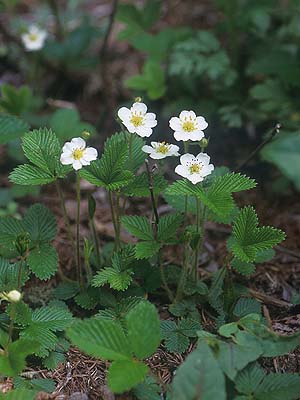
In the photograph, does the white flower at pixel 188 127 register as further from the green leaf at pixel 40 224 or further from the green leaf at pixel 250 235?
the green leaf at pixel 40 224

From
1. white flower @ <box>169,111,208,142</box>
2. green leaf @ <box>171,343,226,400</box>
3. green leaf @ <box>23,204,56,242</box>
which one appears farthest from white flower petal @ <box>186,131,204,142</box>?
green leaf @ <box>171,343,226,400</box>

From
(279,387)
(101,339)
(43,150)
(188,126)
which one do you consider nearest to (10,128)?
(43,150)

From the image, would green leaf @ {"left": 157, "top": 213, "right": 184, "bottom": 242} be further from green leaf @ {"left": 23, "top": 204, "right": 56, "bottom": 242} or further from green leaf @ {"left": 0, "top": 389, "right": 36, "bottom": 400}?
green leaf @ {"left": 0, "top": 389, "right": 36, "bottom": 400}

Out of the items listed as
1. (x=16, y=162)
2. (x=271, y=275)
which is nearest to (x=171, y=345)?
(x=271, y=275)

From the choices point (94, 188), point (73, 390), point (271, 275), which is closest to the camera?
point (73, 390)

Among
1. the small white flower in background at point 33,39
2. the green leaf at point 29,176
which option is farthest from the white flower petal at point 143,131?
the small white flower in background at point 33,39

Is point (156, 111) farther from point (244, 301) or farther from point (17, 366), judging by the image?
point (17, 366)
